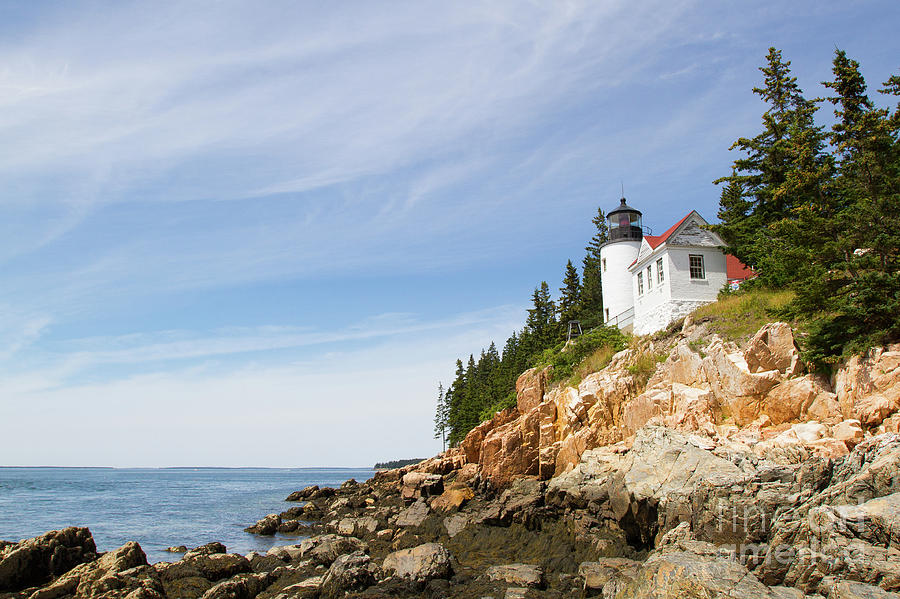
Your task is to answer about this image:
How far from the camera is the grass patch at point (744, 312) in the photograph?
63.7 ft

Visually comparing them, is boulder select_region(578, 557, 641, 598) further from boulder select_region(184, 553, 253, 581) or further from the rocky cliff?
boulder select_region(184, 553, 253, 581)

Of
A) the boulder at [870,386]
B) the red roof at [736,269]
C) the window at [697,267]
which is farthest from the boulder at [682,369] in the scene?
the red roof at [736,269]

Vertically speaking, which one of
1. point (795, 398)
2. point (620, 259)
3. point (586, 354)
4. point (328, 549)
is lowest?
point (328, 549)

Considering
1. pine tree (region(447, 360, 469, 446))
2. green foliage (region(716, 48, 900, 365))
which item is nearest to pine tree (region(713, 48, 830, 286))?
green foliage (region(716, 48, 900, 365))

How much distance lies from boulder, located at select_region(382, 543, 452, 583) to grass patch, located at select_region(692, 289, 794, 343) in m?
12.2

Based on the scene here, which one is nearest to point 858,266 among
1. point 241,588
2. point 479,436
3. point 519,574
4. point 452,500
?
point 519,574

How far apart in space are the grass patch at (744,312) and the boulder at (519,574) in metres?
10.7

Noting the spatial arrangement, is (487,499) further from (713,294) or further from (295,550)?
(713,294)

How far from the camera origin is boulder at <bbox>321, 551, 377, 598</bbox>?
1300cm

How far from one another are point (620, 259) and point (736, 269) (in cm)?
691

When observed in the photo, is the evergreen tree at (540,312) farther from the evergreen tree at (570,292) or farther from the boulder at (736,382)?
the boulder at (736,382)

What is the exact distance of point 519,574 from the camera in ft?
43.9

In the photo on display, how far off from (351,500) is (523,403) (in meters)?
12.9

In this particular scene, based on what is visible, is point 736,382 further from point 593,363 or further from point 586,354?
point 586,354
